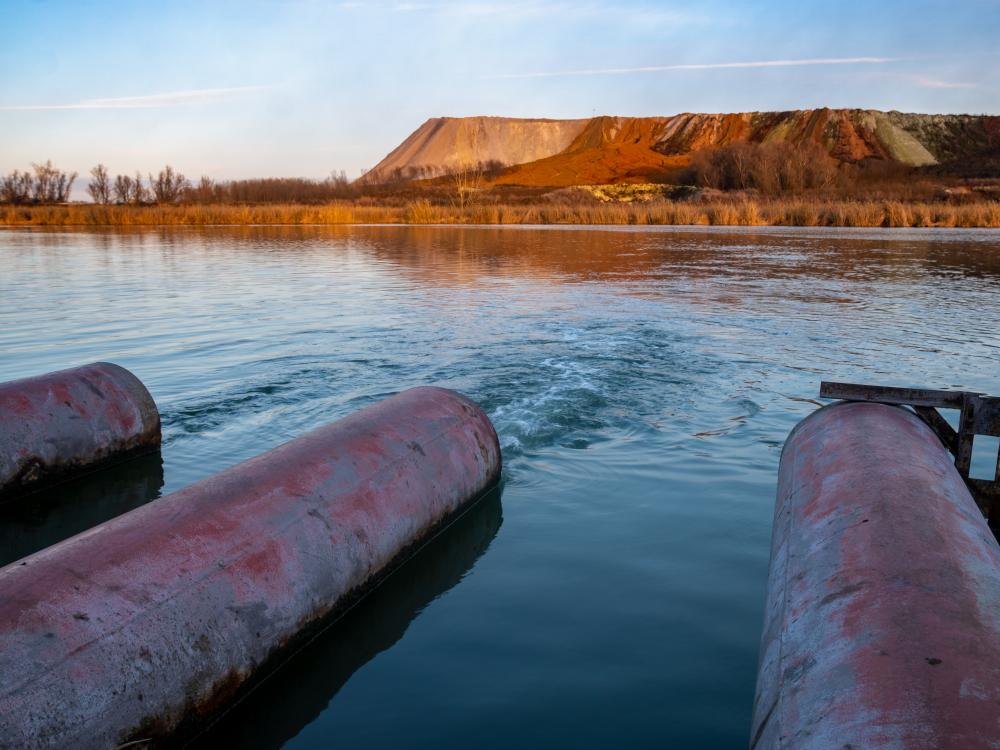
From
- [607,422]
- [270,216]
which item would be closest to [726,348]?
[607,422]

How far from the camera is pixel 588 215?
42312mm

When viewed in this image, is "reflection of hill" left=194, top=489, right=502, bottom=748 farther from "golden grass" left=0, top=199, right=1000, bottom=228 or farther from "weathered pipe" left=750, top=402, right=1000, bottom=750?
"golden grass" left=0, top=199, right=1000, bottom=228

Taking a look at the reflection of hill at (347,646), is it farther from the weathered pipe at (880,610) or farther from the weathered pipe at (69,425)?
the weathered pipe at (69,425)

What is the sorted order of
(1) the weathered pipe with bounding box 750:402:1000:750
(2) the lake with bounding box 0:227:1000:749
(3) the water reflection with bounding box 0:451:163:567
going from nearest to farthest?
(1) the weathered pipe with bounding box 750:402:1000:750 < (2) the lake with bounding box 0:227:1000:749 < (3) the water reflection with bounding box 0:451:163:567

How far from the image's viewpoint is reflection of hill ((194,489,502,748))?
9.11 ft

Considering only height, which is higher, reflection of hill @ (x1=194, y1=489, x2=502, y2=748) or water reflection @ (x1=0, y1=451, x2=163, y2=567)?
water reflection @ (x1=0, y1=451, x2=163, y2=567)

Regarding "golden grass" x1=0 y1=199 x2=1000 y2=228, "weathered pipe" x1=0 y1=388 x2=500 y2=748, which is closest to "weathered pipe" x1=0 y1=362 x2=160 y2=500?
"weathered pipe" x1=0 y1=388 x2=500 y2=748

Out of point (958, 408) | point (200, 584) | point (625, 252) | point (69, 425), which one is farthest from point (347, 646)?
point (625, 252)

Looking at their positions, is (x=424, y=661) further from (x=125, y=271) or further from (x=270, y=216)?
(x=270, y=216)

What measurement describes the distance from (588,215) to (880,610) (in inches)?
1633

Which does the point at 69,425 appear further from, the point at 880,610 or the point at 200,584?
the point at 880,610

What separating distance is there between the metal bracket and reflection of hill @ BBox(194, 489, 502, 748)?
2046 millimetres

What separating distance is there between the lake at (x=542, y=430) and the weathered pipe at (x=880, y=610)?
29.3 inches

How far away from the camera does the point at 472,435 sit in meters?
4.49
